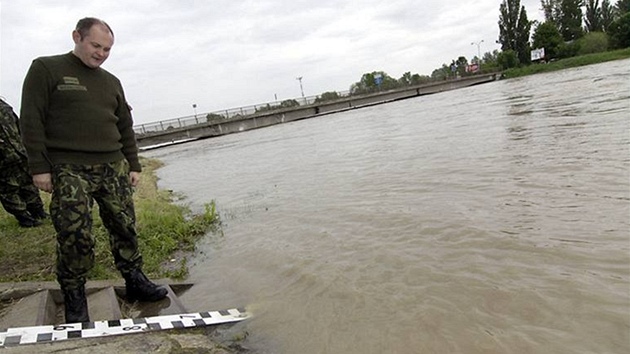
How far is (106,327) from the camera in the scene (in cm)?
297

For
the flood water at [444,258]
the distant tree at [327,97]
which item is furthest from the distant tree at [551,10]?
the flood water at [444,258]

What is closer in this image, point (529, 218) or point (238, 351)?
point (238, 351)

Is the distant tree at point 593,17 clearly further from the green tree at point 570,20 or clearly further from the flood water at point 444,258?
the flood water at point 444,258

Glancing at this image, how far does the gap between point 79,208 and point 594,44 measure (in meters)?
81.3

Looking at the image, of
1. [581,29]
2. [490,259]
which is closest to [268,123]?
[490,259]

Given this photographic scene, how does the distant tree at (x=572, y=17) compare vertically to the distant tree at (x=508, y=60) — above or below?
above

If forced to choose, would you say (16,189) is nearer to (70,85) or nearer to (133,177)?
(133,177)

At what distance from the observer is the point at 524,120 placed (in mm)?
13148

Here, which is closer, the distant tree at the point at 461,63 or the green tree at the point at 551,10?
the green tree at the point at 551,10

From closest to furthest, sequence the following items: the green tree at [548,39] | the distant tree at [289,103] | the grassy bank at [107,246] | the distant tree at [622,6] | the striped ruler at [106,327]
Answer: the striped ruler at [106,327] → the grassy bank at [107,246] → the distant tree at [289,103] → the green tree at [548,39] → the distant tree at [622,6]

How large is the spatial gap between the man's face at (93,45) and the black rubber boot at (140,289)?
1.76 m

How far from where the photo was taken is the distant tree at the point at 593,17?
8200 centimetres

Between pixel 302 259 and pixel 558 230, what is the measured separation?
2672 millimetres

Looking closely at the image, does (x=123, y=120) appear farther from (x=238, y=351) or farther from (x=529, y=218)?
(x=529, y=218)
